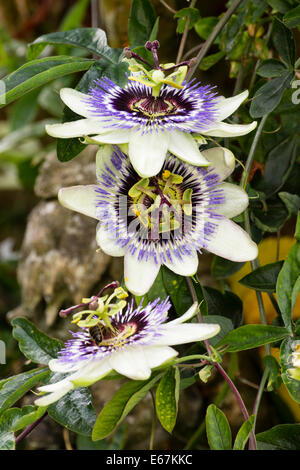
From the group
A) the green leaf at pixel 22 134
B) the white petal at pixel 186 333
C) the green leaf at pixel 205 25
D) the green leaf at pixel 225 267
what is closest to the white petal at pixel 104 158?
the white petal at pixel 186 333

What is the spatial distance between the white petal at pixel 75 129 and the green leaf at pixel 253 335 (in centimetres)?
34

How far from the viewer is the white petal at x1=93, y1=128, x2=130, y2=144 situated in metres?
0.67

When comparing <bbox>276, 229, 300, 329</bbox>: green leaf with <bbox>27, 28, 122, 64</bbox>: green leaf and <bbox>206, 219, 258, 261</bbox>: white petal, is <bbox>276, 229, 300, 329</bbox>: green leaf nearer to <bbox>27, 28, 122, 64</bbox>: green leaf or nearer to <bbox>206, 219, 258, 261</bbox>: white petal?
<bbox>206, 219, 258, 261</bbox>: white petal

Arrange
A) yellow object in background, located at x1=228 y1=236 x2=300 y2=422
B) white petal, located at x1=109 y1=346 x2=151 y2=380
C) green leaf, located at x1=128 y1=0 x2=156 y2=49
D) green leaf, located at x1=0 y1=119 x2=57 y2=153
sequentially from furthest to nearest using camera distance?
green leaf, located at x1=0 y1=119 x2=57 y2=153, yellow object in background, located at x1=228 y1=236 x2=300 y2=422, green leaf, located at x1=128 y1=0 x2=156 y2=49, white petal, located at x1=109 y1=346 x2=151 y2=380

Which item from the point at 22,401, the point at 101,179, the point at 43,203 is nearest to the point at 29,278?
the point at 43,203

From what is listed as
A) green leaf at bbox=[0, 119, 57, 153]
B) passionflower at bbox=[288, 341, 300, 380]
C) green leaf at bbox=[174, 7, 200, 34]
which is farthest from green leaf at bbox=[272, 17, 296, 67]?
green leaf at bbox=[0, 119, 57, 153]

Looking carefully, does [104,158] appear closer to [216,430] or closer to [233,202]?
[233,202]

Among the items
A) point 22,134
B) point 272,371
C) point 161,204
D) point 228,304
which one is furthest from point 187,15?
point 22,134

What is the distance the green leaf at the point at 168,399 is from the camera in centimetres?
73

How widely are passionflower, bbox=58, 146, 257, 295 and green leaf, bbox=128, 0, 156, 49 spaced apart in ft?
0.98

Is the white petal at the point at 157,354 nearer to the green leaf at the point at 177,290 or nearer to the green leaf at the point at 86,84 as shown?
the green leaf at the point at 177,290

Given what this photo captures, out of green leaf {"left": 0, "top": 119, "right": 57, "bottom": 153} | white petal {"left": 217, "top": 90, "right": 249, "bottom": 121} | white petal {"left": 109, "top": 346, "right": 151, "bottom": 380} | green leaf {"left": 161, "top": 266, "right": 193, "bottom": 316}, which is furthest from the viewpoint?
green leaf {"left": 0, "top": 119, "right": 57, "bottom": 153}

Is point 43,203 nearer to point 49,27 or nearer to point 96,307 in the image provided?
point 96,307

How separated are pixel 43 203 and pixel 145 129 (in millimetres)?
813
